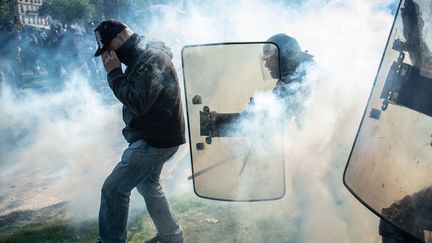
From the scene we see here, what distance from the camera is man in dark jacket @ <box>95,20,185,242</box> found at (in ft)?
8.86

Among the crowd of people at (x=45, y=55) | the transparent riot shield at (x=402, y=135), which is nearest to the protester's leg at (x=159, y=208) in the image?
the transparent riot shield at (x=402, y=135)

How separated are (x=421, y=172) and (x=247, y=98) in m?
1.24

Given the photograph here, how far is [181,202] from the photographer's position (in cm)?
402

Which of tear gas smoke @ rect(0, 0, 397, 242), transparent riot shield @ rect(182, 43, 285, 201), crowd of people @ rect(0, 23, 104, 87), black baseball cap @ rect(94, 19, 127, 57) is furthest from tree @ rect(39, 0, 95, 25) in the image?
transparent riot shield @ rect(182, 43, 285, 201)

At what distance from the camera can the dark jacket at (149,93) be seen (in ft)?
8.79

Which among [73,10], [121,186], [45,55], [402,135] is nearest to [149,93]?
[121,186]

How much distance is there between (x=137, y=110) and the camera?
2.71m

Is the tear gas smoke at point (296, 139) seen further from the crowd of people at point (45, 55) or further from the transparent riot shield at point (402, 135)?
the crowd of people at point (45, 55)

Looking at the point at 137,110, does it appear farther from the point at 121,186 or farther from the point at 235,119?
the point at 235,119

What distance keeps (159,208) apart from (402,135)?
1.97 m

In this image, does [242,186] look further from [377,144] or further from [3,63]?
[3,63]

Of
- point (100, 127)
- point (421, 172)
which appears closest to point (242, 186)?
point (421, 172)

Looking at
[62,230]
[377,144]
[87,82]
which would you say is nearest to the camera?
[377,144]

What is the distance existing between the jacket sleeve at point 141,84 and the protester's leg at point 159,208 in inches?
25.5
